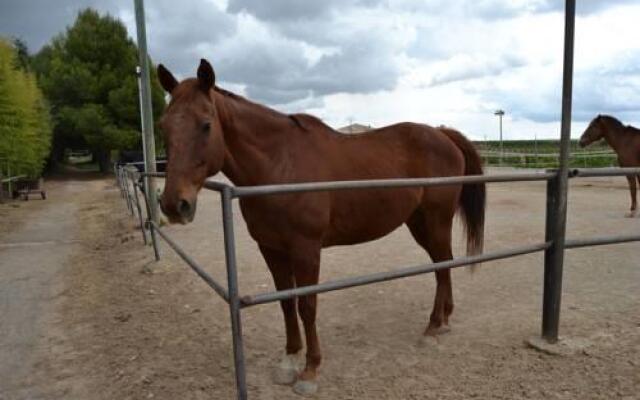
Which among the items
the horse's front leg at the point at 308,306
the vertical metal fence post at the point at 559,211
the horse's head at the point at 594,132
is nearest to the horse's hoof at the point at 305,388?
the horse's front leg at the point at 308,306

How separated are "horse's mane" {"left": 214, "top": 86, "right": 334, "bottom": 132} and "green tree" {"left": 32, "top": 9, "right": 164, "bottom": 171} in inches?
997

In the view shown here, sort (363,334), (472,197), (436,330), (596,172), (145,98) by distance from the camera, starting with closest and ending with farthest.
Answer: (596,172)
(436,330)
(363,334)
(472,197)
(145,98)

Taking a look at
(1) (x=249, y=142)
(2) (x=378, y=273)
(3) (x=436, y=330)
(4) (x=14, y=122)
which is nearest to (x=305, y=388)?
(2) (x=378, y=273)

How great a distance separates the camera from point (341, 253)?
6.54 meters

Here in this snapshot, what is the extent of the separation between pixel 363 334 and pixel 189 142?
2131 millimetres

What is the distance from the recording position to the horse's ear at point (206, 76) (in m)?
2.28

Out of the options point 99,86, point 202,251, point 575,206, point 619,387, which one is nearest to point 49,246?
point 202,251

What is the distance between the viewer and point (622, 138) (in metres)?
9.84

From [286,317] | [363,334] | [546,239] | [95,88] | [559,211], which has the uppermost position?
[95,88]

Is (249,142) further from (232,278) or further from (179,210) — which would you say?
(232,278)

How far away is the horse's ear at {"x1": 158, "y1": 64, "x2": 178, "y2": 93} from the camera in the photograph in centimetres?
249

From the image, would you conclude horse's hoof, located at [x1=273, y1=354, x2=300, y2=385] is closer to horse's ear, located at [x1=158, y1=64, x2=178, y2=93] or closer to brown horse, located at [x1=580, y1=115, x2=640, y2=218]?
horse's ear, located at [x1=158, y1=64, x2=178, y2=93]

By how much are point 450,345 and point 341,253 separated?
3227 millimetres

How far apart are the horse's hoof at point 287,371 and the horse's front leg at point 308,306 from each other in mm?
64
